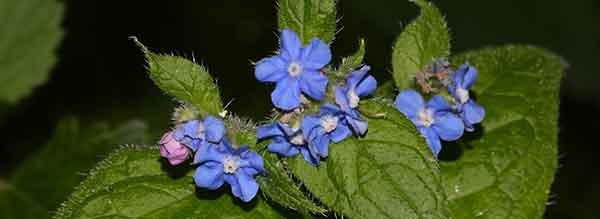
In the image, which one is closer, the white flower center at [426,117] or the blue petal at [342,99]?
the blue petal at [342,99]

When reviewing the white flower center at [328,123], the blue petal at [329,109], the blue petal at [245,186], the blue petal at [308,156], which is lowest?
the blue petal at [245,186]

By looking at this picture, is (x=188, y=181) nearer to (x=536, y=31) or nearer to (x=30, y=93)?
(x=30, y=93)

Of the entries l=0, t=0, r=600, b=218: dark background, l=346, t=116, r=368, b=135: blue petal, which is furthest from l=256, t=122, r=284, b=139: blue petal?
l=0, t=0, r=600, b=218: dark background

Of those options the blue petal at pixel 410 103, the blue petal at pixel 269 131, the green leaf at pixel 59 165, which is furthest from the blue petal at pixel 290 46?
the green leaf at pixel 59 165

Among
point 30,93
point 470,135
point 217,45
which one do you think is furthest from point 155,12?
point 470,135

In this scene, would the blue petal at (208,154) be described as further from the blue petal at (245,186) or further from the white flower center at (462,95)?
the white flower center at (462,95)

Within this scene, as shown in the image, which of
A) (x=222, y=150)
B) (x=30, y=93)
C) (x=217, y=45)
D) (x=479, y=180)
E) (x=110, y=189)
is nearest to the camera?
(x=222, y=150)
